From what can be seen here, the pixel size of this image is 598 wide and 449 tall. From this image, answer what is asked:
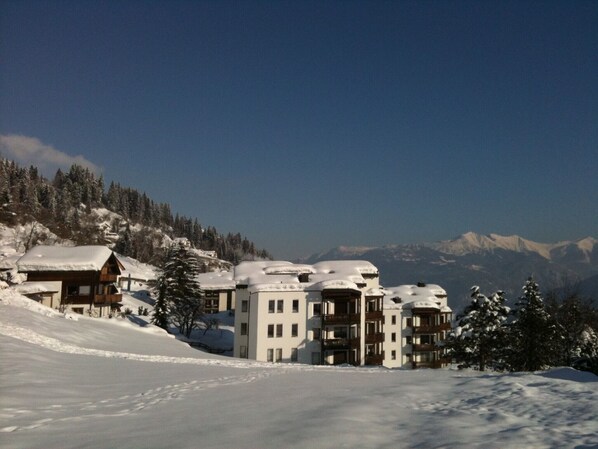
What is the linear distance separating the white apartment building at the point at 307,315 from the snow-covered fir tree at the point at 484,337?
10433 mm

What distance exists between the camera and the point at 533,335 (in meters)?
39.4

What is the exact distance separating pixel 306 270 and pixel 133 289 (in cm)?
7118

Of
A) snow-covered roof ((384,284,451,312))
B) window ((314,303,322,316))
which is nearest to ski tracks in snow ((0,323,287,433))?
window ((314,303,322,316))

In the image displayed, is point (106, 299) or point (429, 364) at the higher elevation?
point (106, 299)

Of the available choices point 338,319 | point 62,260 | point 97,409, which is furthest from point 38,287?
point 97,409

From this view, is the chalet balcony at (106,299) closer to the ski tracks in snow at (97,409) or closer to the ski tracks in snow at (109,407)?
the ski tracks in snow at (109,407)

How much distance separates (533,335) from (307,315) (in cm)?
2299

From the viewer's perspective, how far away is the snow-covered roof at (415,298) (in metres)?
71.4

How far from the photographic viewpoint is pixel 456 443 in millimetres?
8625

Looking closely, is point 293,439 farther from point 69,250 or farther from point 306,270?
point 69,250

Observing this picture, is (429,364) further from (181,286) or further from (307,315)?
(181,286)

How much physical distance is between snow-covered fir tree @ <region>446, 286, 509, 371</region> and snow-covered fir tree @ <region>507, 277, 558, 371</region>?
12.5ft

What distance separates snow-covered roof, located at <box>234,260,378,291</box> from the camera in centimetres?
5200

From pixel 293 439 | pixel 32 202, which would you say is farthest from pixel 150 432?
pixel 32 202
